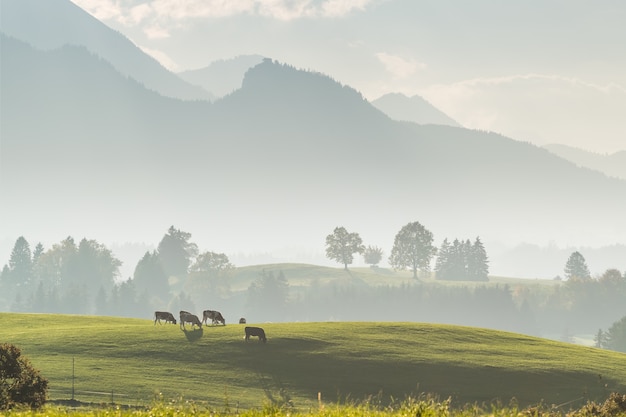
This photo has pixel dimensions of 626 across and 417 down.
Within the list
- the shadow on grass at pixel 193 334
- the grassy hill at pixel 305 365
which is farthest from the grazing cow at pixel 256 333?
the shadow on grass at pixel 193 334

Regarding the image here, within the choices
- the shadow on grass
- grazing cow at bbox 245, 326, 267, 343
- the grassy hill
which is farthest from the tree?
grazing cow at bbox 245, 326, 267, 343

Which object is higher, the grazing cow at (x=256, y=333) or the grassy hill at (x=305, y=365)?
the grazing cow at (x=256, y=333)

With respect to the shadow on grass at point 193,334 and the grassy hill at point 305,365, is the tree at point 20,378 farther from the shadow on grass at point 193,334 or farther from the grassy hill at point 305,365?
→ the shadow on grass at point 193,334

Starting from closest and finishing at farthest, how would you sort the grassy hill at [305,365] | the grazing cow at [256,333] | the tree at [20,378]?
1. the tree at [20,378]
2. the grassy hill at [305,365]
3. the grazing cow at [256,333]

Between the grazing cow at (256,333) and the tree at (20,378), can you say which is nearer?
the tree at (20,378)

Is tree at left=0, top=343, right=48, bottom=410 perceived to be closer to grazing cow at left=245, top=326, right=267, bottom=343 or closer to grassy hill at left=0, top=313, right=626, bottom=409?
grassy hill at left=0, top=313, right=626, bottom=409

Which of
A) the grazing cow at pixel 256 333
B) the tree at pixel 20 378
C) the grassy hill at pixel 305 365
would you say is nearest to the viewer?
the tree at pixel 20 378

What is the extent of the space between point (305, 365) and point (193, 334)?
1252 cm

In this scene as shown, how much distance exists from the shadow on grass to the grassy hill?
103 millimetres

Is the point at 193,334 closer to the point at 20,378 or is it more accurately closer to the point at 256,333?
the point at 256,333

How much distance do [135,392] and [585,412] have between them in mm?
38356

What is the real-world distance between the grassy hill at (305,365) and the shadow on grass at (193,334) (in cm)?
10

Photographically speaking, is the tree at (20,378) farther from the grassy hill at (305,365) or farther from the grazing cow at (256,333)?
the grazing cow at (256,333)

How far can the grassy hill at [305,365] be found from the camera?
59.9 metres
